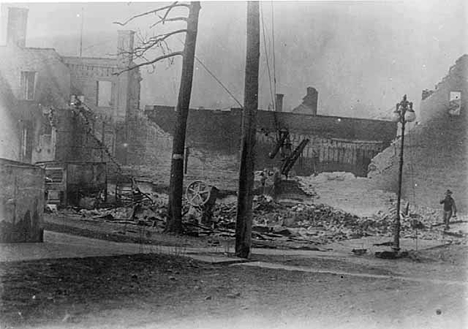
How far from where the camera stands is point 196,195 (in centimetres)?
1513

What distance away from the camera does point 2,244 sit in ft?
26.8

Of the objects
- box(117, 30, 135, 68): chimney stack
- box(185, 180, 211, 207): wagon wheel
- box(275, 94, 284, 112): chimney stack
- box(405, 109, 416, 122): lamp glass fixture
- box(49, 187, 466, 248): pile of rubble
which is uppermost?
box(117, 30, 135, 68): chimney stack

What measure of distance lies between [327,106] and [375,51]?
2.86 metres

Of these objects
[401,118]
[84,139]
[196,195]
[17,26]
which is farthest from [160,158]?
[401,118]

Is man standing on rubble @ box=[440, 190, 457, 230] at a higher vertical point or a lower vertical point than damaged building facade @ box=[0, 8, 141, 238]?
lower

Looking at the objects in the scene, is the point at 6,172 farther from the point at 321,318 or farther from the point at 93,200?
A: the point at 93,200

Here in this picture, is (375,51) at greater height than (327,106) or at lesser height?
greater

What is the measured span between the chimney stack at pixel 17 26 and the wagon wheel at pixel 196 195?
584 cm

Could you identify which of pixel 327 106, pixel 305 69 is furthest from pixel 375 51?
pixel 327 106

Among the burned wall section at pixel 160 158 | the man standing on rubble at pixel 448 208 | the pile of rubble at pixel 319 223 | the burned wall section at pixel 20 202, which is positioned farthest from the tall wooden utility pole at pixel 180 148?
the man standing on rubble at pixel 448 208

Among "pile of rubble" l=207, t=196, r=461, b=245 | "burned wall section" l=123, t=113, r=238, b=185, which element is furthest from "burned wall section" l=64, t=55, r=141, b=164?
"pile of rubble" l=207, t=196, r=461, b=245

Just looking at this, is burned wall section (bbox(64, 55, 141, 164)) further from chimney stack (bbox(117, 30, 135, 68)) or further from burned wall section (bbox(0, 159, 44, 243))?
burned wall section (bbox(0, 159, 44, 243))

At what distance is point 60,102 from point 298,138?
23.3 ft

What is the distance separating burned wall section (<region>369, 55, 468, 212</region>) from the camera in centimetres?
1228
